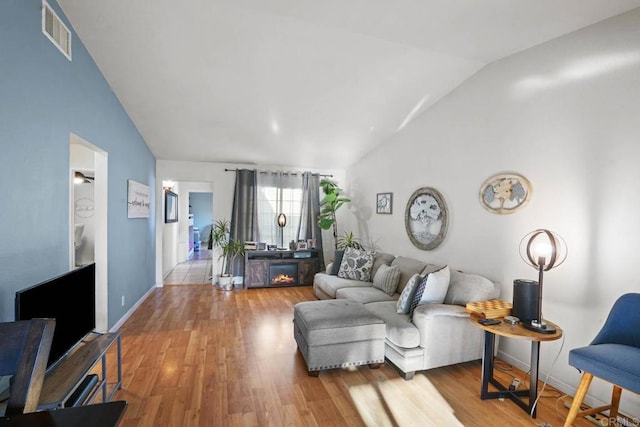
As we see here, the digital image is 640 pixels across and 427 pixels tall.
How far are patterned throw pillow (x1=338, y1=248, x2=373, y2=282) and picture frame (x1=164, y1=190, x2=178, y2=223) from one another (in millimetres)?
3875

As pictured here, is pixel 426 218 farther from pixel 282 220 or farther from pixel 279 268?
pixel 282 220

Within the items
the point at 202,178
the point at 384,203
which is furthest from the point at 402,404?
the point at 202,178

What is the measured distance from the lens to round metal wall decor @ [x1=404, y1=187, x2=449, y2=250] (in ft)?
12.5

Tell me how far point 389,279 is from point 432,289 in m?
1.05

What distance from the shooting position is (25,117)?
1902mm

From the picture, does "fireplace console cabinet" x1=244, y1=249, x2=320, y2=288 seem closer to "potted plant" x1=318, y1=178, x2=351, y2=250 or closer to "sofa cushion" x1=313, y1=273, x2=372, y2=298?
"potted plant" x1=318, y1=178, x2=351, y2=250

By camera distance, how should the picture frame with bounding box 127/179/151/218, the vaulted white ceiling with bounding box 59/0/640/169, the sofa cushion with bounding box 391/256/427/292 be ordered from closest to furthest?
1. the vaulted white ceiling with bounding box 59/0/640/169
2. the sofa cushion with bounding box 391/256/427/292
3. the picture frame with bounding box 127/179/151/218

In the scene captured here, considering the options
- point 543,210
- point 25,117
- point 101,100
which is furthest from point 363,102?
point 25,117

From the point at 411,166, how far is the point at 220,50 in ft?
9.29

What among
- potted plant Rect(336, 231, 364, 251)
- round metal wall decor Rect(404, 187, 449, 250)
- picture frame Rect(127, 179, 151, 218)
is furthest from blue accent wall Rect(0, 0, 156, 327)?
potted plant Rect(336, 231, 364, 251)

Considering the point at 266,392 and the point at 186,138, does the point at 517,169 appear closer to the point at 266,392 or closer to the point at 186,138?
the point at 266,392

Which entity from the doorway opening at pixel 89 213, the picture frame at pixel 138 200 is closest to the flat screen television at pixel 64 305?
the doorway opening at pixel 89 213

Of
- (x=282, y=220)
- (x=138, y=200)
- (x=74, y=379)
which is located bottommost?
(x=74, y=379)

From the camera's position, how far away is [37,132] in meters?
2.02
